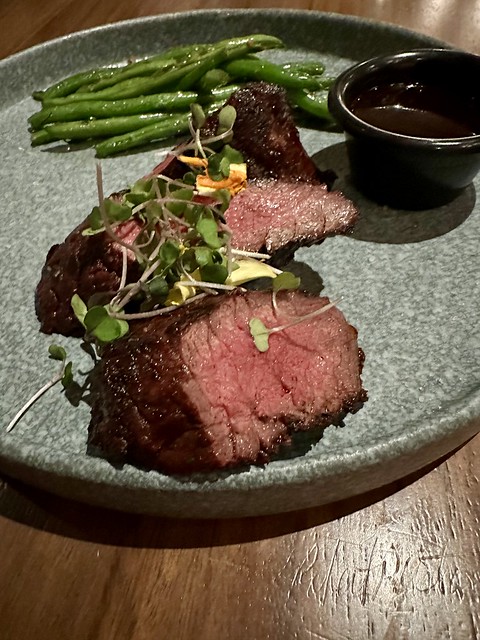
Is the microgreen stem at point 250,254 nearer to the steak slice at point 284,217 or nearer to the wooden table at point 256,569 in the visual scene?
the steak slice at point 284,217

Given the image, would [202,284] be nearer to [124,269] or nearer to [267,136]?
[124,269]

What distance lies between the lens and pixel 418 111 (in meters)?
2.90

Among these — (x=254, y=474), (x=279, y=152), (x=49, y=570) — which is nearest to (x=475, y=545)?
(x=254, y=474)

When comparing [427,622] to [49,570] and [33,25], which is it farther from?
[33,25]

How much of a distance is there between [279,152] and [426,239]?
2.56 feet

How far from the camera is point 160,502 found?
1782 millimetres

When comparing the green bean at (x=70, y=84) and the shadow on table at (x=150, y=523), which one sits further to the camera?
the green bean at (x=70, y=84)

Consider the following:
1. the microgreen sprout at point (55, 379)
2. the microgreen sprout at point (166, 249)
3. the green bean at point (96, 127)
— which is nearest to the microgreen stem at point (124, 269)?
the microgreen sprout at point (166, 249)

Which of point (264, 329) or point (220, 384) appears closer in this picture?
point (220, 384)

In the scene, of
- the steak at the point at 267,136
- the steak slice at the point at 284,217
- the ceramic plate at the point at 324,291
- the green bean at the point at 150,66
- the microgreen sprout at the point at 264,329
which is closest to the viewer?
the ceramic plate at the point at 324,291

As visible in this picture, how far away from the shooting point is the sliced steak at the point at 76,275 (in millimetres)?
2217

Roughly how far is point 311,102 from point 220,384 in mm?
2116

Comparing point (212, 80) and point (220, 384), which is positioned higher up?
point (212, 80)

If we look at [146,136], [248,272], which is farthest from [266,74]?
[248,272]
